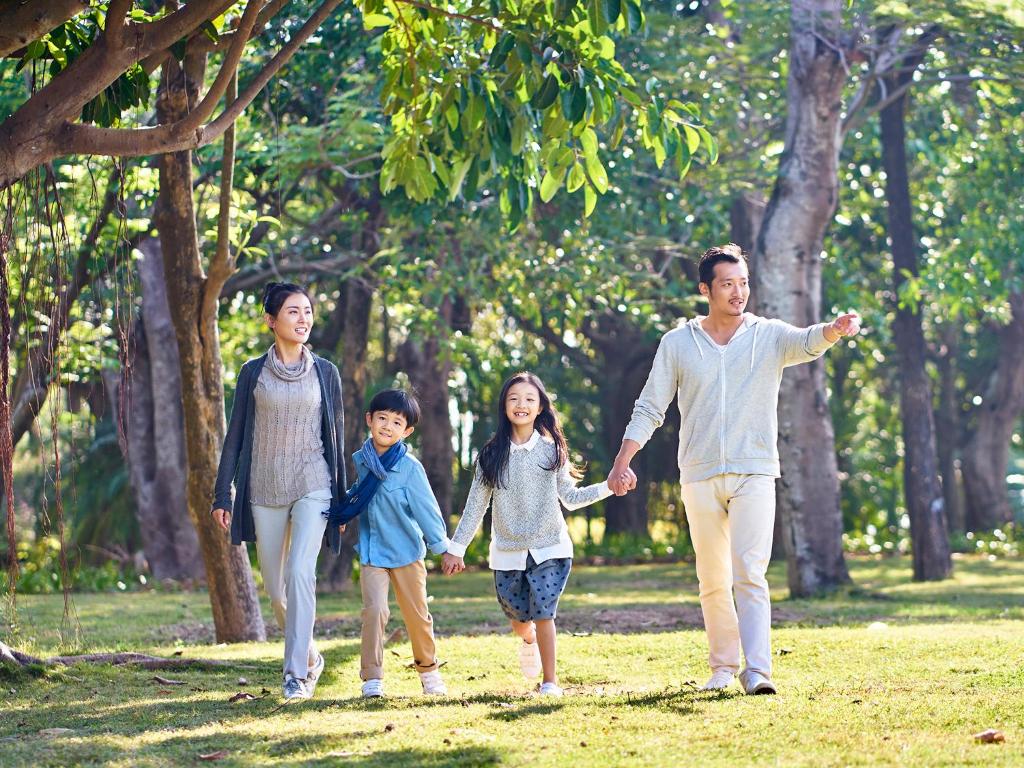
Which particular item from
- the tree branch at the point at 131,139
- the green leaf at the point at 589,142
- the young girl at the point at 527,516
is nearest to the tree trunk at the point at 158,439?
the tree branch at the point at 131,139

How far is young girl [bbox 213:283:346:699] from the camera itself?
707 centimetres

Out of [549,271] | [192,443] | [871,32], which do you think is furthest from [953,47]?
[192,443]

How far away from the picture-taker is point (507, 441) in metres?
7.20

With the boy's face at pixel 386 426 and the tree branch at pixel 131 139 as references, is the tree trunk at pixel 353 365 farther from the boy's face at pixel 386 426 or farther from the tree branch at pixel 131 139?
the boy's face at pixel 386 426

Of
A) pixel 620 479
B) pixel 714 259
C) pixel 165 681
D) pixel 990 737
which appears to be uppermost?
pixel 714 259

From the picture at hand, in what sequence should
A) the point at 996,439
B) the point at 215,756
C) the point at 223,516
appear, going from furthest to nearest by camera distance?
1. the point at 996,439
2. the point at 223,516
3. the point at 215,756

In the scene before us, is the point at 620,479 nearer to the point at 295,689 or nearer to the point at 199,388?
the point at 295,689

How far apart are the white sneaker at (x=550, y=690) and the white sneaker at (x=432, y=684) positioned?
0.49 metres

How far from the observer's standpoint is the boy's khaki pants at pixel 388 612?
7020 mm

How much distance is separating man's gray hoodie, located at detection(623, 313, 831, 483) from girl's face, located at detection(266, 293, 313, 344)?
1.66 m

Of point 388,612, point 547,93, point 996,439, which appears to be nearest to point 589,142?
point 547,93

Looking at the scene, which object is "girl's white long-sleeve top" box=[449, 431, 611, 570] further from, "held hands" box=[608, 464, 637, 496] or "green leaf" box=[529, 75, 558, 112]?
"green leaf" box=[529, 75, 558, 112]

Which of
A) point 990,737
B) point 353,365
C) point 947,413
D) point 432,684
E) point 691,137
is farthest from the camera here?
point 947,413

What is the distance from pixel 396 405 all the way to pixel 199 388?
10.3ft
